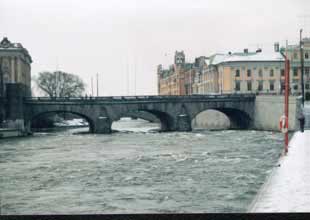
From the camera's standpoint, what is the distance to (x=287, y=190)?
1184cm

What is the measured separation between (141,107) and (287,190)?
131 ft

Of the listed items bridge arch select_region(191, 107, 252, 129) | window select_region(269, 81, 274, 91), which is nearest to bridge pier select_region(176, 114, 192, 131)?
Answer: bridge arch select_region(191, 107, 252, 129)

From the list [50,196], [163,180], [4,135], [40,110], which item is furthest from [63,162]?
[40,110]

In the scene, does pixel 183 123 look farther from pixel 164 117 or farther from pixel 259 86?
pixel 259 86

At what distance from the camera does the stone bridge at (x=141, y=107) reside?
159 feet

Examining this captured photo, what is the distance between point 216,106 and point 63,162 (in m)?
30.7

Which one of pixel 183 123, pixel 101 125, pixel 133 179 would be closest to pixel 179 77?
pixel 183 123

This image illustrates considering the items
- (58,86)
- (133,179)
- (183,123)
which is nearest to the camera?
(133,179)

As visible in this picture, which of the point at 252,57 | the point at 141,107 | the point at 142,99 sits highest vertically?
the point at 252,57

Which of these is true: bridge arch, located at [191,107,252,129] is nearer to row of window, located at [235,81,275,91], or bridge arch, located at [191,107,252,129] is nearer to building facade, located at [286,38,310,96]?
building facade, located at [286,38,310,96]

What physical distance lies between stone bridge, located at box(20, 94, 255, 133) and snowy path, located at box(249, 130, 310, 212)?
32.7m

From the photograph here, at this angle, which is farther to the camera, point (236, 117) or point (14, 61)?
point (236, 117)

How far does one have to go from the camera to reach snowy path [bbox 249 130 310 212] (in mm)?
10078

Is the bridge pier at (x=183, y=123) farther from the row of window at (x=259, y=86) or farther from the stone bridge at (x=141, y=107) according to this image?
the row of window at (x=259, y=86)
